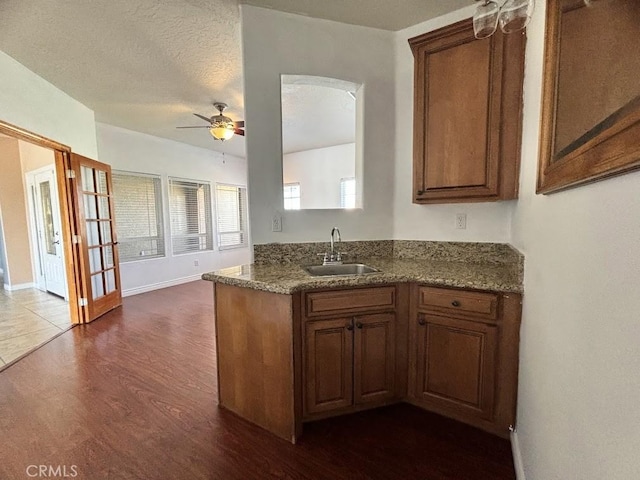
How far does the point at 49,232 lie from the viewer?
16.2 ft

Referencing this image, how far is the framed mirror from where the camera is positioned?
380 centimetres

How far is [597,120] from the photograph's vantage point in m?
0.65

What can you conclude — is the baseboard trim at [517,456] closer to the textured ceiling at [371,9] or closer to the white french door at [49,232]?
the textured ceiling at [371,9]

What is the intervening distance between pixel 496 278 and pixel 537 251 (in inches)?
19.0

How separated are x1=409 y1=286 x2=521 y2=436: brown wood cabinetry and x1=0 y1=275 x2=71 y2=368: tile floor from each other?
137 inches

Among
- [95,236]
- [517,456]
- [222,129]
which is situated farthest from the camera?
[95,236]

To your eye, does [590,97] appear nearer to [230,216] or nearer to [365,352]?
[365,352]

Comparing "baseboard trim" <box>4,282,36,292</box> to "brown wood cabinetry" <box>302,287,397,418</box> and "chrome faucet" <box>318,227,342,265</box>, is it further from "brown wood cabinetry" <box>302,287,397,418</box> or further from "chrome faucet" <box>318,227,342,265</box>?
"brown wood cabinetry" <box>302,287,397,418</box>

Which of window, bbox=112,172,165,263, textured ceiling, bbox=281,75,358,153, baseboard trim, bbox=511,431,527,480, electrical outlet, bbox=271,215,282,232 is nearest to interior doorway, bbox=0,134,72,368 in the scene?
window, bbox=112,172,165,263

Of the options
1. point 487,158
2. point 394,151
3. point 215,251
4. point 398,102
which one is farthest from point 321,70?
point 215,251

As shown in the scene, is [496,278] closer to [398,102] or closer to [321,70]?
[398,102]

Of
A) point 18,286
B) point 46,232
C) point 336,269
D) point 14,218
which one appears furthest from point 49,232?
point 336,269

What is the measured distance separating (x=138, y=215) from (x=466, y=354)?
5380 millimetres

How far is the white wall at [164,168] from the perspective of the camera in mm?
4750
